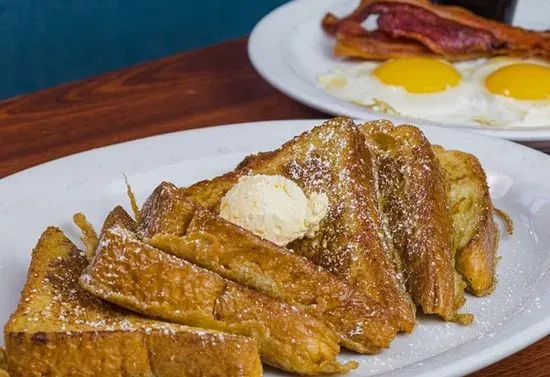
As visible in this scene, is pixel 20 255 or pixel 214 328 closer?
pixel 214 328

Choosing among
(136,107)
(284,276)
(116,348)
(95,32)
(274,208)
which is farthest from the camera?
(95,32)

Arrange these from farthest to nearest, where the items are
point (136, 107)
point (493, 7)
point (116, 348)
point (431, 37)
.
→ point (493, 7)
point (431, 37)
point (136, 107)
point (116, 348)

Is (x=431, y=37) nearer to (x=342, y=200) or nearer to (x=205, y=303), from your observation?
(x=342, y=200)

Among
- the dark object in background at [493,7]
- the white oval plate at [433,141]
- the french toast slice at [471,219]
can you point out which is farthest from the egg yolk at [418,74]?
the french toast slice at [471,219]

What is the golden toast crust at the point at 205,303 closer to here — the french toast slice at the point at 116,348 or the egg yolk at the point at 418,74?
the french toast slice at the point at 116,348

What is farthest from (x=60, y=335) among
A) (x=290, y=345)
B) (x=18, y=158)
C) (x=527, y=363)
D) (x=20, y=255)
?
(x=18, y=158)

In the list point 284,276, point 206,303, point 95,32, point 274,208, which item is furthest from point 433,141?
point 95,32

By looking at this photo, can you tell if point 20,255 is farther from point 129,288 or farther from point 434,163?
point 434,163
